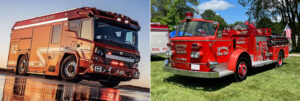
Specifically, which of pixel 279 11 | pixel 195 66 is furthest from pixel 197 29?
pixel 279 11

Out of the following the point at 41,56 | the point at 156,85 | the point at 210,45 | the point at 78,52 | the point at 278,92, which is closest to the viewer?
the point at 78,52

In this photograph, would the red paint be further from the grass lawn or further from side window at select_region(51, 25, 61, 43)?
side window at select_region(51, 25, 61, 43)

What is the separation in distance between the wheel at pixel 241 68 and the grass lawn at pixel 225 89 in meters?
0.14

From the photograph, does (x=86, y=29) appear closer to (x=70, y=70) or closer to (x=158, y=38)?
(x=70, y=70)

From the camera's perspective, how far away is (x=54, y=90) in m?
3.28

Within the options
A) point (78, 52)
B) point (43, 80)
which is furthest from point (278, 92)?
point (43, 80)


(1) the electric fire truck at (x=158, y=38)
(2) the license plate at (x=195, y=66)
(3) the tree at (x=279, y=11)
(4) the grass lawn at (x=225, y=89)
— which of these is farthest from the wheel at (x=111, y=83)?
(3) the tree at (x=279, y=11)

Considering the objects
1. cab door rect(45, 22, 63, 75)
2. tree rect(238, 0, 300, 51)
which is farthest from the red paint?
tree rect(238, 0, 300, 51)

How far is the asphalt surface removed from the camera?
10.5ft

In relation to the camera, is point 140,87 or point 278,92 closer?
point 140,87

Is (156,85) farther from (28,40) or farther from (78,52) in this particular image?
(28,40)

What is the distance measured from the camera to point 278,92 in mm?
4230

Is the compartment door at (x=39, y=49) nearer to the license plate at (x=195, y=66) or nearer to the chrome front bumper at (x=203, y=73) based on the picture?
the chrome front bumper at (x=203, y=73)

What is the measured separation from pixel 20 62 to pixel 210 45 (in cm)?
363
